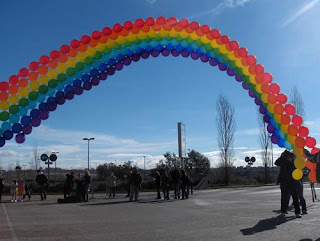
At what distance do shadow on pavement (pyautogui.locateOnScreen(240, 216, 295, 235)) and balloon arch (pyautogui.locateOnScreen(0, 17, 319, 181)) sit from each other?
2.67 metres

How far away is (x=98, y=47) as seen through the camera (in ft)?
42.2

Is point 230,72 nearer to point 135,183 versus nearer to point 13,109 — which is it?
point 13,109

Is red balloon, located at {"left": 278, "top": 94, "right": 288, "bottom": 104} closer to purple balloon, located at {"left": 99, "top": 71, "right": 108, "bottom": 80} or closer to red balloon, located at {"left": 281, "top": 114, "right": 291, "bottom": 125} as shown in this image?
red balloon, located at {"left": 281, "top": 114, "right": 291, "bottom": 125}

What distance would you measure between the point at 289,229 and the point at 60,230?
16.9 feet

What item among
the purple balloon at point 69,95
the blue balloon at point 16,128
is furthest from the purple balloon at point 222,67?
the blue balloon at point 16,128

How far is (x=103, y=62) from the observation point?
43.7 ft

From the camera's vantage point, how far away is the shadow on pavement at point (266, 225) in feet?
28.3

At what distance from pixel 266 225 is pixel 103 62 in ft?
24.0

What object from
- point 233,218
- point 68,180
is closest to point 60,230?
point 233,218

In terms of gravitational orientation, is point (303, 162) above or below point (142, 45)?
below

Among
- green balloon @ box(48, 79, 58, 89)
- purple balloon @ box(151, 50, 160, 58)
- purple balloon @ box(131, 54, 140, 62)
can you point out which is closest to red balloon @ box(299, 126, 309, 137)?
purple balloon @ box(151, 50, 160, 58)

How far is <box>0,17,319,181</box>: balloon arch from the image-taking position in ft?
40.5

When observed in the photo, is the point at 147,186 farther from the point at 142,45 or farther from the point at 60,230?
the point at 60,230

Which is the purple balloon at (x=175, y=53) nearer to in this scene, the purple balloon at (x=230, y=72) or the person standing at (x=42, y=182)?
the purple balloon at (x=230, y=72)
